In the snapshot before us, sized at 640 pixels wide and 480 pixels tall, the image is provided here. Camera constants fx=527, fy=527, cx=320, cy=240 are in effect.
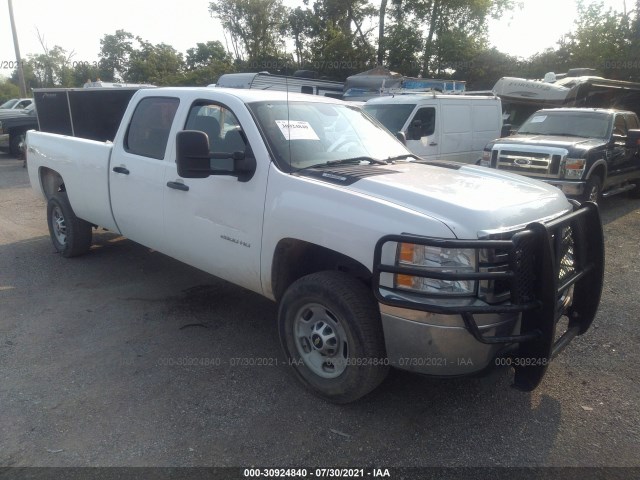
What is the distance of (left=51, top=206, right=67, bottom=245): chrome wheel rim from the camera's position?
20.9 ft

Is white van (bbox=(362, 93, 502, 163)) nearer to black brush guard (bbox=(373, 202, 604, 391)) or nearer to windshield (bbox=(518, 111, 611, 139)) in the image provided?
windshield (bbox=(518, 111, 611, 139))

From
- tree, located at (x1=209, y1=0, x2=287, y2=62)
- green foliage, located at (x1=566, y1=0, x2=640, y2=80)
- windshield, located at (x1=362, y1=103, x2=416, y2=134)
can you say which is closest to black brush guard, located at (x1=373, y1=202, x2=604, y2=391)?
windshield, located at (x1=362, y1=103, x2=416, y2=134)

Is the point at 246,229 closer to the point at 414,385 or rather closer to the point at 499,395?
the point at 414,385

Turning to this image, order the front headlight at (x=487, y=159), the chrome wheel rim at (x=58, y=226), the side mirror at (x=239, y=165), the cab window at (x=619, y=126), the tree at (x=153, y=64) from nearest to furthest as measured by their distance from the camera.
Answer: the side mirror at (x=239, y=165) → the chrome wheel rim at (x=58, y=226) → the front headlight at (x=487, y=159) → the cab window at (x=619, y=126) → the tree at (x=153, y=64)

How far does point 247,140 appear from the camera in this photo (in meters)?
3.83

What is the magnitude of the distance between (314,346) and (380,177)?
118cm

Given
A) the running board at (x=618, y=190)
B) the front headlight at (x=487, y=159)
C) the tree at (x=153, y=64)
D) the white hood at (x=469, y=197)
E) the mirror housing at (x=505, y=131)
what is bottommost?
the running board at (x=618, y=190)

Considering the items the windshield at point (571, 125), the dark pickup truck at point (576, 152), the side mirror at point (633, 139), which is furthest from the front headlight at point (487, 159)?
the side mirror at point (633, 139)

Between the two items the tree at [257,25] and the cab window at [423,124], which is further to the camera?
the tree at [257,25]

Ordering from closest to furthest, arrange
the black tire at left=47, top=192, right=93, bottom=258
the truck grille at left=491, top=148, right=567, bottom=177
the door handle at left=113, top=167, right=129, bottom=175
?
the door handle at left=113, top=167, right=129, bottom=175 < the black tire at left=47, top=192, right=93, bottom=258 < the truck grille at left=491, top=148, right=567, bottom=177

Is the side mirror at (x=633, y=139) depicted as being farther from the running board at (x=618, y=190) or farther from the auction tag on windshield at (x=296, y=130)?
the auction tag on windshield at (x=296, y=130)

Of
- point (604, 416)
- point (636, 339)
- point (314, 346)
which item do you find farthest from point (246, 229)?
point (636, 339)

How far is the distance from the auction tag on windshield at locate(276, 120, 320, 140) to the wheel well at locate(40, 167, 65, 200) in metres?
3.77

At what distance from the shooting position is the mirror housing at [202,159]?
346cm
